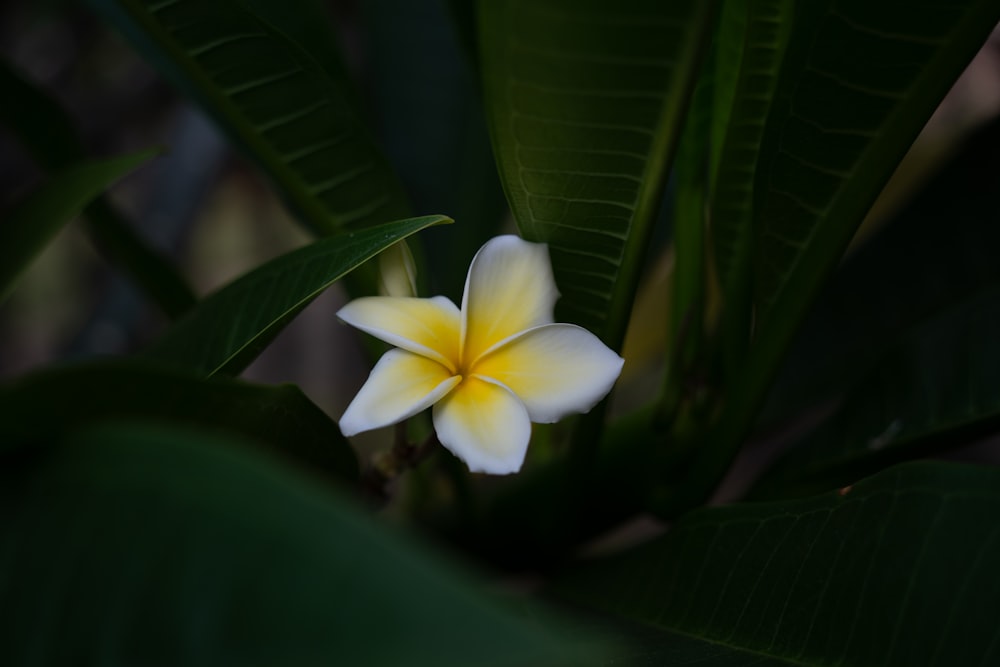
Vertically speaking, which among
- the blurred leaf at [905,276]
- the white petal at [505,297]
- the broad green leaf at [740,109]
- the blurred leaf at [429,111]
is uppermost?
the blurred leaf at [429,111]

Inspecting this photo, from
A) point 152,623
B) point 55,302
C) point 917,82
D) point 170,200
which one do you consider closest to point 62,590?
point 152,623

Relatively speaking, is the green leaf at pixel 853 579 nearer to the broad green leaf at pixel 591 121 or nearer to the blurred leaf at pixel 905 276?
the broad green leaf at pixel 591 121

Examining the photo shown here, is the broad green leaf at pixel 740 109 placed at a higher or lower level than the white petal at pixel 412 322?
higher

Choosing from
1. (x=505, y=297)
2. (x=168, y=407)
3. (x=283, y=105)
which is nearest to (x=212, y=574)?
(x=168, y=407)

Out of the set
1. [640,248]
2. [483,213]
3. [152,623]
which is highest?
[483,213]

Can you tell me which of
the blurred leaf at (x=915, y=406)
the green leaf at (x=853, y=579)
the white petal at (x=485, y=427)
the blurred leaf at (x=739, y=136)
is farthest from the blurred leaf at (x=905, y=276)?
the white petal at (x=485, y=427)

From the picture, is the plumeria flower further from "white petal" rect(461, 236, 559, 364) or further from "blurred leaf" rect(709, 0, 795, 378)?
"blurred leaf" rect(709, 0, 795, 378)

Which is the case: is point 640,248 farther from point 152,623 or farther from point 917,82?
point 152,623
